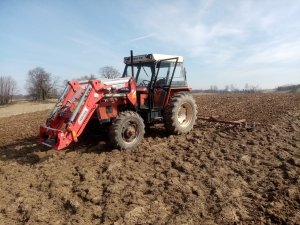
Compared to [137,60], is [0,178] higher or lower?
lower

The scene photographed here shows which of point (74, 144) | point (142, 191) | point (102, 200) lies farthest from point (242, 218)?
point (74, 144)

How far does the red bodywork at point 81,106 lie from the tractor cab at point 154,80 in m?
0.55

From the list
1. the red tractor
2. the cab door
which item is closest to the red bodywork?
the red tractor

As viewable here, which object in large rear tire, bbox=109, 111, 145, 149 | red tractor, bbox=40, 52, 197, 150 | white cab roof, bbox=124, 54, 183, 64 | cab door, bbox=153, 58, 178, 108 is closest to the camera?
red tractor, bbox=40, 52, 197, 150

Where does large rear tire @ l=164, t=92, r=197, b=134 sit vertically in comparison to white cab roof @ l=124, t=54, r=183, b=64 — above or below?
below

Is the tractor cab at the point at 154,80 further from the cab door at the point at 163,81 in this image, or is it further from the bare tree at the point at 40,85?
the bare tree at the point at 40,85

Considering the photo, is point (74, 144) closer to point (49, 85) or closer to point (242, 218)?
point (242, 218)

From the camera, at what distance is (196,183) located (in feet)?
18.5

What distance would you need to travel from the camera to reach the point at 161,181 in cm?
575

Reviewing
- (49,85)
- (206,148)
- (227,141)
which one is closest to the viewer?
(206,148)

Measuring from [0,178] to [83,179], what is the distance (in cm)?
179

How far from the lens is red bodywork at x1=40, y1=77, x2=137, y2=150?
675 centimetres

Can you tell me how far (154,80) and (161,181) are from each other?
367cm

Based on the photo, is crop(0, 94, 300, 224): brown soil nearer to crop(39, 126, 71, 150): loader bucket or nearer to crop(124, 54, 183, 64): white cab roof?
crop(39, 126, 71, 150): loader bucket
